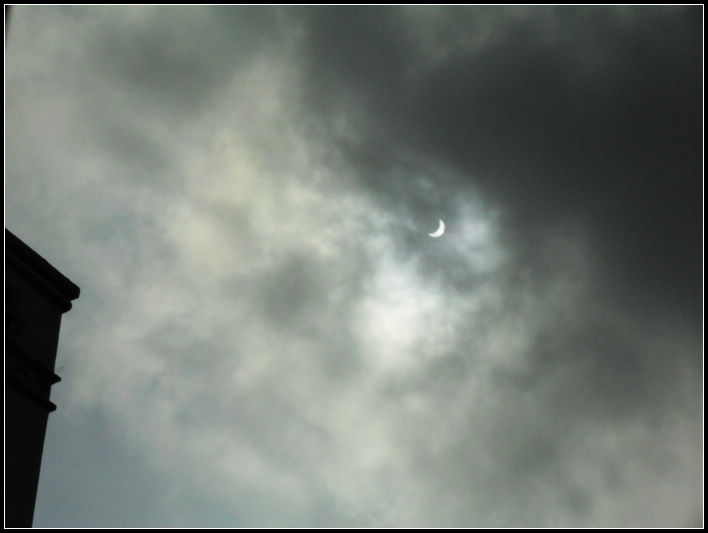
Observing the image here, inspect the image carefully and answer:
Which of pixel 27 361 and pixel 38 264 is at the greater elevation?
pixel 38 264

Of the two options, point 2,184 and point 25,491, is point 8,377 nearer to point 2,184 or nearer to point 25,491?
point 25,491

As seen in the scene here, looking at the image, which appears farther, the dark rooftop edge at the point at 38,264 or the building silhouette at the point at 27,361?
the dark rooftop edge at the point at 38,264

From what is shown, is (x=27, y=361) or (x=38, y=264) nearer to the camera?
(x=27, y=361)

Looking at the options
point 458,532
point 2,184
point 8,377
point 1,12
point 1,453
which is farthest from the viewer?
point 458,532

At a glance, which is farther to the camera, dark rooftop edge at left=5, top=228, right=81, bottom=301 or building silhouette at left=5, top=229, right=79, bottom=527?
dark rooftop edge at left=5, top=228, right=81, bottom=301

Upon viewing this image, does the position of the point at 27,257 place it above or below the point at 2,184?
above

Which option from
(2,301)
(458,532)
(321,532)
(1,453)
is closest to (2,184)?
(2,301)

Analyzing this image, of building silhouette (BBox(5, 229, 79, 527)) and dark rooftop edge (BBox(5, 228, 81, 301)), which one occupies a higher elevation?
dark rooftop edge (BBox(5, 228, 81, 301))

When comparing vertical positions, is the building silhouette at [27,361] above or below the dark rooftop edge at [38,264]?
below
